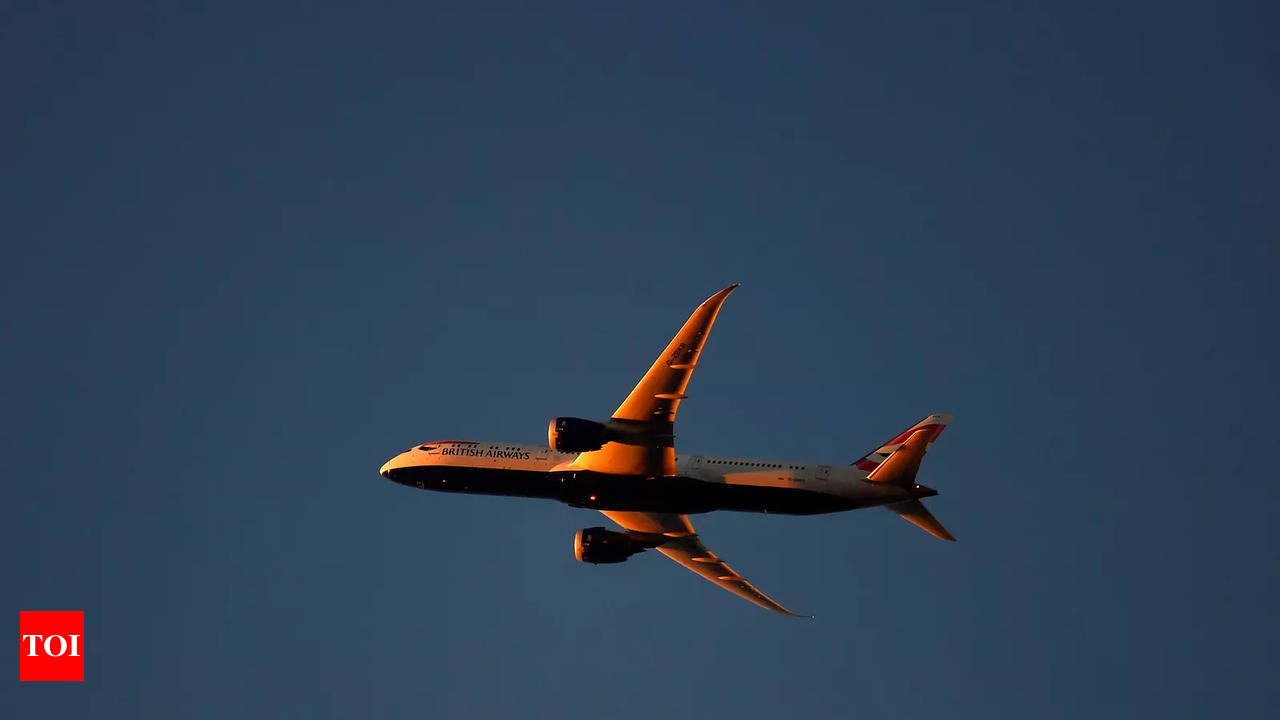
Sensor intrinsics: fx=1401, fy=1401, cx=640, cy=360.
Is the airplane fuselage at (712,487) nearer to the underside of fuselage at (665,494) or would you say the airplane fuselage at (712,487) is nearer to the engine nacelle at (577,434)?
the underside of fuselage at (665,494)

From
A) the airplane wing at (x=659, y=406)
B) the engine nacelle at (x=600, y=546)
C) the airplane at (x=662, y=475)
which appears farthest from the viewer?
the engine nacelle at (x=600, y=546)

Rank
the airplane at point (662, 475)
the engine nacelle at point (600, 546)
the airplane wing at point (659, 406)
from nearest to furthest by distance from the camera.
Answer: the airplane wing at point (659, 406) < the airplane at point (662, 475) < the engine nacelle at point (600, 546)

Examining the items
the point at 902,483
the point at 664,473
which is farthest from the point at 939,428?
the point at 664,473

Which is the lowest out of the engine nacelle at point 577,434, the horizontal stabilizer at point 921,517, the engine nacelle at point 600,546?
the horizontal stabilizer at point 921,517

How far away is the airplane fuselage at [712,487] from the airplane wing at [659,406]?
806 millimetres

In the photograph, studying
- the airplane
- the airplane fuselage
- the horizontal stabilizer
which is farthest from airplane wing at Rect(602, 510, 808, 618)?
the horizontal stabilizer

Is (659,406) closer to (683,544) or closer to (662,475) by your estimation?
(662,475)

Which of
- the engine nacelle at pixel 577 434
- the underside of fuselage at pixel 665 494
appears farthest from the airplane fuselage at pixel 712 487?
the engine nacelle at pixel 577 434

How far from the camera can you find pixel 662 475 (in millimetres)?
66938

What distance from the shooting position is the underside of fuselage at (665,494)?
68250mm

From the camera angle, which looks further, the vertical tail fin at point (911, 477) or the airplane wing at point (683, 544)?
the airplane wing at point (683, 544)

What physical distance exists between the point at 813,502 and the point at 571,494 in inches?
477

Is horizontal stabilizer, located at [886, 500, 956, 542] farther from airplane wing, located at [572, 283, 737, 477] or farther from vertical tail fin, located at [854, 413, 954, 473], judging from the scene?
airplane wing, located at [572, 283, 737, 477]

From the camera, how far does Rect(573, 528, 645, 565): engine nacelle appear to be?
75812mm
